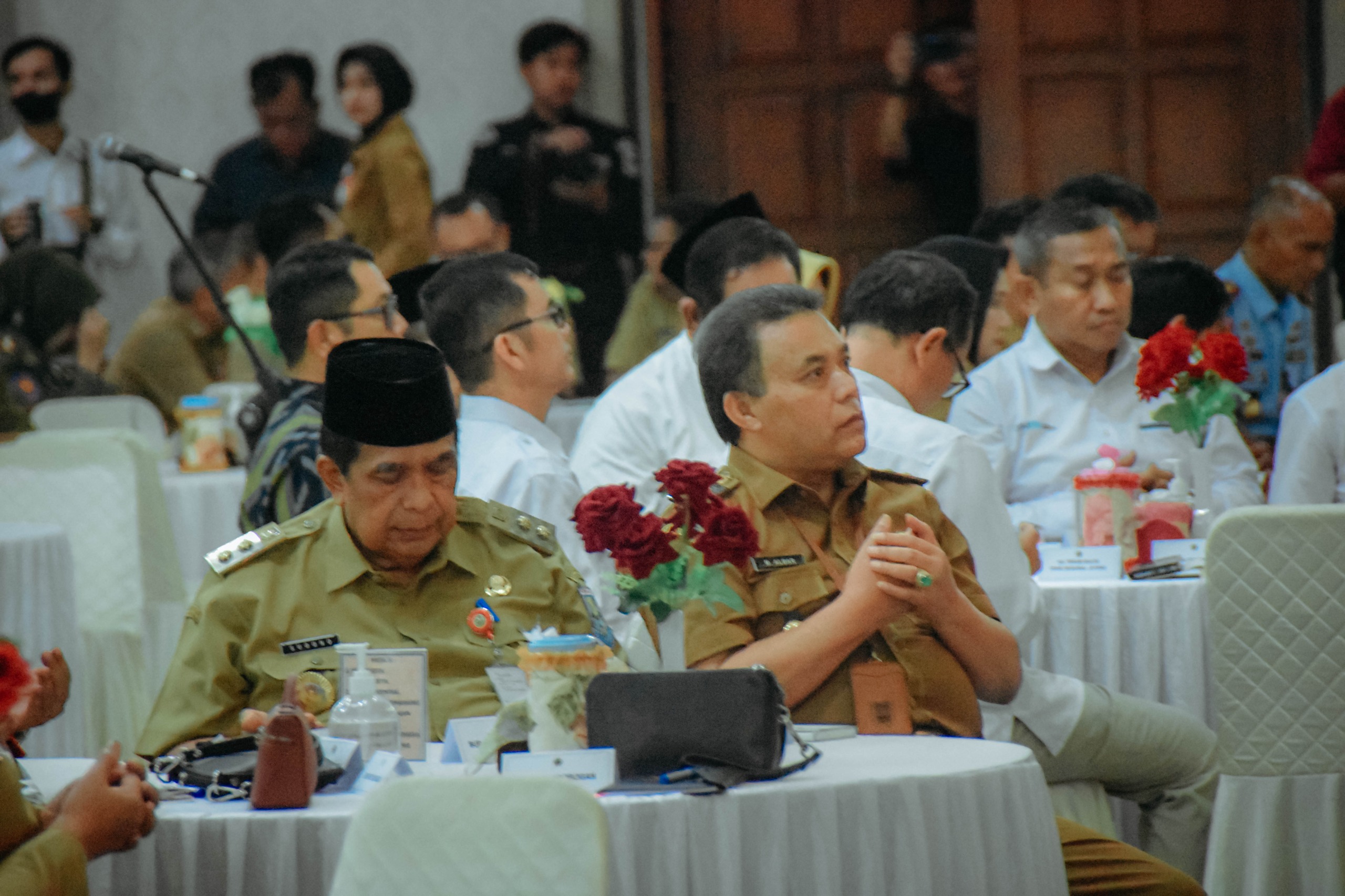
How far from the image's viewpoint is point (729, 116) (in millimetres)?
8547

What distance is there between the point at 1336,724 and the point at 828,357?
4.37 feet

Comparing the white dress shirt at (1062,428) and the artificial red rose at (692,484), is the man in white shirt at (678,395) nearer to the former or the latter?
the white dress shirt at (1062,428)

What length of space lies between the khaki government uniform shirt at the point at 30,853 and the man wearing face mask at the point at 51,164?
7.23 meters

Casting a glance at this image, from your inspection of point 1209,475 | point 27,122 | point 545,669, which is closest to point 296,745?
point 545,669

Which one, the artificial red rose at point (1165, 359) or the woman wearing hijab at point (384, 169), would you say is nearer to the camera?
the artificial red rose at point (1165, 359)

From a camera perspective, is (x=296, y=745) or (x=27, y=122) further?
(x=27, y=122)

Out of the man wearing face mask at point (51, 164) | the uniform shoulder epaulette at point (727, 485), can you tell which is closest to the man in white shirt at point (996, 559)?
the uniform shoulder epaulette at point (727, 485)

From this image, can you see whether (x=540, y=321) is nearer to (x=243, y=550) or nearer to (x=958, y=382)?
(x=958, y=382)

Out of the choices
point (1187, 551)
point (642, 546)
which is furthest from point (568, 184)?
point (642, 546)

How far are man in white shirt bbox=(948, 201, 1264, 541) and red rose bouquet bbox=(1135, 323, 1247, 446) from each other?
415mm

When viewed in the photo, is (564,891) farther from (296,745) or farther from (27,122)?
(27,122)

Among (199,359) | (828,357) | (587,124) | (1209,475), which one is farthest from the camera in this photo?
(587,124)

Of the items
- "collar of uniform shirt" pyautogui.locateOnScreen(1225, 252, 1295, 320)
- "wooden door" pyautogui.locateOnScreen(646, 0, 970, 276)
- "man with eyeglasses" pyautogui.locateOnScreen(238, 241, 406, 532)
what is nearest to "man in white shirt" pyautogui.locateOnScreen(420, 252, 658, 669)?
"man with eyeglasses" pyautogui.locateOnScreen(238, 241, 406, 532)

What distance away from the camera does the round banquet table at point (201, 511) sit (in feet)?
19.0
